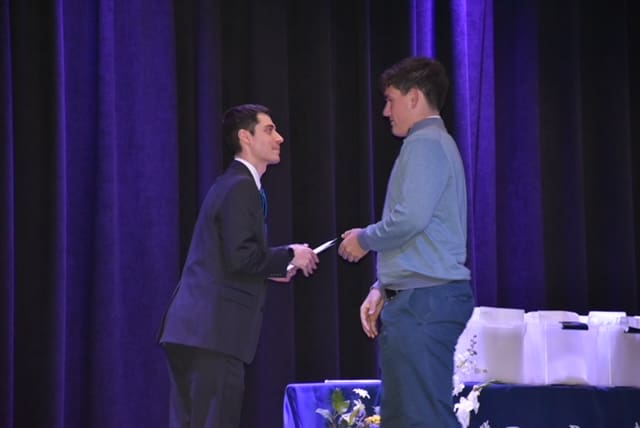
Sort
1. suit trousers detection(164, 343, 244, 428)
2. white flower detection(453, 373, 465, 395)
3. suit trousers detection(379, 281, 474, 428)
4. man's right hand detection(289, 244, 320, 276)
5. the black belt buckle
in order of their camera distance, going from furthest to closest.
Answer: white flower detection(453, 373, 465, 395) < man's right hand detection(289, 244, 320, 276) < suit trousers detection(164, 343, 244, 428) < the black belt buckle < suit trousers detection(379, 281, 474, 428)

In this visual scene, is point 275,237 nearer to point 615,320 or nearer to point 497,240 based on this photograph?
point 497,240

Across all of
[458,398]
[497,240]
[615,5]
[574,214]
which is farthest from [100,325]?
[615,5]

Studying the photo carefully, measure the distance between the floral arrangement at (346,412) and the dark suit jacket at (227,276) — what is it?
624mm

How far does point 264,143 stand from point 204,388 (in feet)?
3.11

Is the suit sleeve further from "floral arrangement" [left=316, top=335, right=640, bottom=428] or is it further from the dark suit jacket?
"floral arrangement" [left=316, top=335, right=640, bottom=428]

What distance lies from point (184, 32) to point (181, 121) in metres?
0.40

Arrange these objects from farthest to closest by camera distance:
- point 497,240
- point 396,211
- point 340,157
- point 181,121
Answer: point 497,240 < point 340,157 < point 181,121 < point 396,211

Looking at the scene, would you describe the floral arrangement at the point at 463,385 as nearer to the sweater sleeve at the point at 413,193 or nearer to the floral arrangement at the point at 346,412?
the floral arrangement at the point at 346,412

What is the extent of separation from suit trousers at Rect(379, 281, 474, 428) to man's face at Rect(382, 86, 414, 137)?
1.73 feet

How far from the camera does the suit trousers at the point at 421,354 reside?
2363 mm

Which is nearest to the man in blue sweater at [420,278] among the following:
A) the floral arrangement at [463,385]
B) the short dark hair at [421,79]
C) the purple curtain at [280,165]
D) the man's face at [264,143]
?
the short dark hair at [421,79]

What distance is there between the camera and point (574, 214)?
433 centimetres

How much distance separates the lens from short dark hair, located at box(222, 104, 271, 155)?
10.7ft

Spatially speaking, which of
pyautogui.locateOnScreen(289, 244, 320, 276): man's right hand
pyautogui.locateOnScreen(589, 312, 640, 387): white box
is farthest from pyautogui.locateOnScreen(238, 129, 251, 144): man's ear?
pyautogui.locateOnScreen(589, 312, 640, 387): white box
